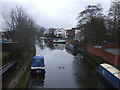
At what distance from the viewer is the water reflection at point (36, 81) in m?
13.5

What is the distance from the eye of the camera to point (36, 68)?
15789 millimetres

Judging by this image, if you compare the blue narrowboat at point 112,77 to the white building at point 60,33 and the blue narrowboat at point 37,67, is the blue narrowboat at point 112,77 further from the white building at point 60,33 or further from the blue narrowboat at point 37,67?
the white building at point 60,33

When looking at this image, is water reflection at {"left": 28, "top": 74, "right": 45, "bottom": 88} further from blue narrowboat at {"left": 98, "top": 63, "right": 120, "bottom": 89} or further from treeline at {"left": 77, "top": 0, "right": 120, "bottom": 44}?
treeline at {"left": 77, "top": 0, "right": 120, "bottom": 44}

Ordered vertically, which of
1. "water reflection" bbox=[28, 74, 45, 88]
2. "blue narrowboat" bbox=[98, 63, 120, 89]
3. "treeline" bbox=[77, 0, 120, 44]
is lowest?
"water reflection" bbox=[28, 74, 45, 88]

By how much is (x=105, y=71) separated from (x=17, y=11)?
15.3m

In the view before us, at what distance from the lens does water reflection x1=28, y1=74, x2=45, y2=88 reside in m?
13.5

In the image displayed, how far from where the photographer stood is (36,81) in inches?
574

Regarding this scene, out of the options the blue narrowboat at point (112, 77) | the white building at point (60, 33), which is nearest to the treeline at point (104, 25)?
the blue narrowboat at point (112, 77)

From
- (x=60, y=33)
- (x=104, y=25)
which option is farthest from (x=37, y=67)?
(x=60, y=33)

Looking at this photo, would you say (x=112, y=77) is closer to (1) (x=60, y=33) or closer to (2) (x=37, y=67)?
(2) (x=37, y=67)

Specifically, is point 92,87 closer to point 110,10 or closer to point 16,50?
point 16,50

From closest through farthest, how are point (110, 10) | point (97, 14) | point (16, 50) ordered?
point (16, 50), point (110, 10), point (97, 14)

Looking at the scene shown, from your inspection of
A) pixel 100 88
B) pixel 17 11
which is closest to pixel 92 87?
pixel 100 88

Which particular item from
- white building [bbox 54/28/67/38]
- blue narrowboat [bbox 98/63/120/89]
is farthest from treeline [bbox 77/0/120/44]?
white building [bbox 54/28/67/38]
